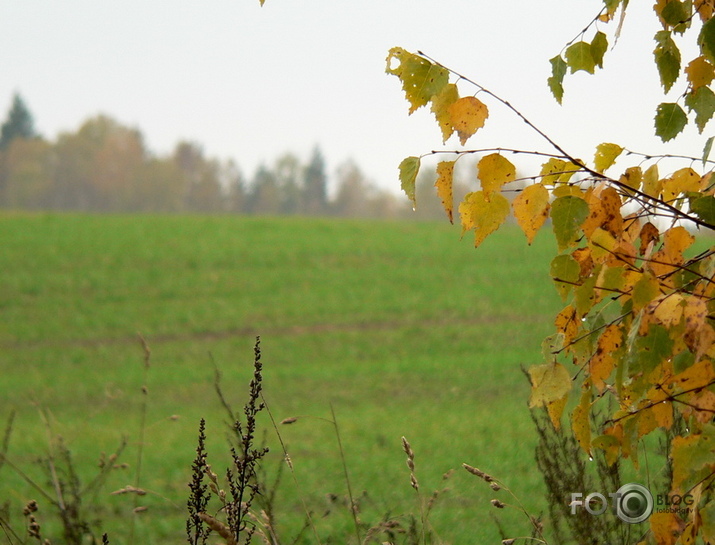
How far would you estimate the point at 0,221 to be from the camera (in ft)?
86.3

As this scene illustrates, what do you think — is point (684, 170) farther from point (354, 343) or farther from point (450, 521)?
point (354, 343)

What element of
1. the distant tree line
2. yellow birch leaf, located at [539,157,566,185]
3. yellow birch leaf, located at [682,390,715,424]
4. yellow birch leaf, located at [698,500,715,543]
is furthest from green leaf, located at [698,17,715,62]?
the distant tree line

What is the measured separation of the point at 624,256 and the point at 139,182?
6844 cm

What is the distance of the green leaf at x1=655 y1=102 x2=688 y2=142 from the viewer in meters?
1.68

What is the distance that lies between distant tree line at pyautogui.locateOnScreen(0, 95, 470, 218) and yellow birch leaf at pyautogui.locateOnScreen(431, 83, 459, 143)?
58.3 m

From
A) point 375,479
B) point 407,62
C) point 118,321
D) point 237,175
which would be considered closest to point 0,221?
point 118,321

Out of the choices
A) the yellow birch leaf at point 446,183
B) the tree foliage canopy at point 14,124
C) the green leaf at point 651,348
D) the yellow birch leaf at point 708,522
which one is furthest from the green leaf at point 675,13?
the tree foliage canopy at point 14,124

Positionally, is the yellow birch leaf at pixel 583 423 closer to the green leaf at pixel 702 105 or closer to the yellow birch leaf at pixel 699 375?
the yellow birch leaf at pixel 699 375

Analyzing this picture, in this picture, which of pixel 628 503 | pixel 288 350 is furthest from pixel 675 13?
pixel 288 350

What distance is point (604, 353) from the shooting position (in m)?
1.56

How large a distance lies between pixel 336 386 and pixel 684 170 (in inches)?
413

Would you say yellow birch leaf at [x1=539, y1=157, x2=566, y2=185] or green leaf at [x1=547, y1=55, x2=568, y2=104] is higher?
green leaf at [x1=547, y1=55, x2=568, y2=104]

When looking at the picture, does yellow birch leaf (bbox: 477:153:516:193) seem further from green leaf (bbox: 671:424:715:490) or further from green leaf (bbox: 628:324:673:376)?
green leaf (bbox: 671:424:715:490)

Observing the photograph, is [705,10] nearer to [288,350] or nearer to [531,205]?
A: [531,205]
